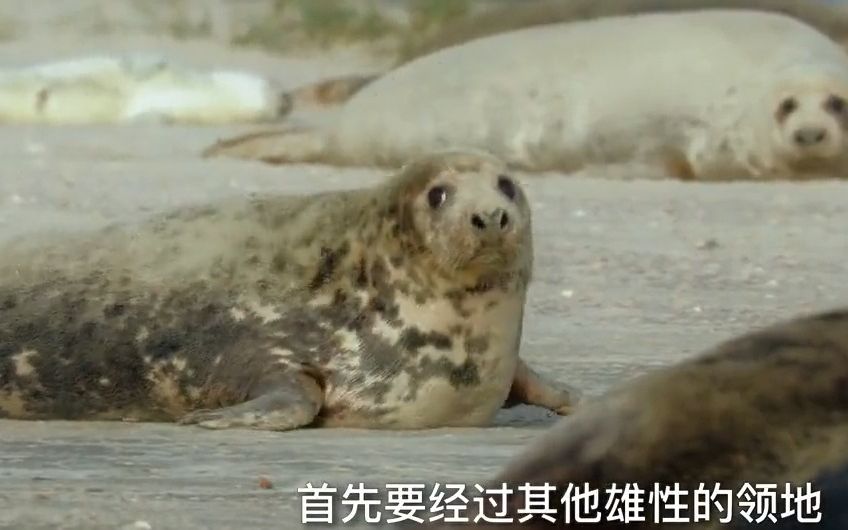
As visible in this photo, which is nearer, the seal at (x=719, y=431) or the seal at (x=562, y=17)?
the seal at (x=719, y=431)

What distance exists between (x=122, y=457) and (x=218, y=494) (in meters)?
0.45

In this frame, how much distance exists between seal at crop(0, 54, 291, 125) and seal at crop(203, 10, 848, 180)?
242 centimetres

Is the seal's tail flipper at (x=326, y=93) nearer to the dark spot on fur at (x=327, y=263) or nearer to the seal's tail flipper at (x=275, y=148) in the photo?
the seal's tail flipper at (x=275, y=148)

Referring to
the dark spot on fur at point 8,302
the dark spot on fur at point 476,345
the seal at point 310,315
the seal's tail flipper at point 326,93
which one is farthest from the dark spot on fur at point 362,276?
the seal's tail flipper at point 326,93

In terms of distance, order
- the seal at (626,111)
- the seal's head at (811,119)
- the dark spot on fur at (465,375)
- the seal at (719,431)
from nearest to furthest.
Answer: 1. the seal at (719,431)
2. the dark spot on fur at (465,375)
3. the seal's head at (811,119)
4. the seal at (626,111)

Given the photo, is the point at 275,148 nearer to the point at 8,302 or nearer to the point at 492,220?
the point at 8,302

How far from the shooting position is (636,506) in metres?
1.86

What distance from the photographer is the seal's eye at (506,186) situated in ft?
13.7

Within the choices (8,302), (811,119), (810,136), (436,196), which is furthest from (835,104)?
(8,302)

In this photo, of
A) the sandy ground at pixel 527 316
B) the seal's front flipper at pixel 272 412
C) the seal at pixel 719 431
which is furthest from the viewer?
the seal's front flipper at pixel 272 412

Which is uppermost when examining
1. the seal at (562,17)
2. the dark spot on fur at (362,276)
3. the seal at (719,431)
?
the seal at (562,17)

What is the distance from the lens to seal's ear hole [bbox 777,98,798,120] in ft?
31.8

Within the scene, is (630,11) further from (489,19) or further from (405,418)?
(405,418)

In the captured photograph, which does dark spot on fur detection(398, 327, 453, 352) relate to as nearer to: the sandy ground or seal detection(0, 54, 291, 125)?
the sandy ground
